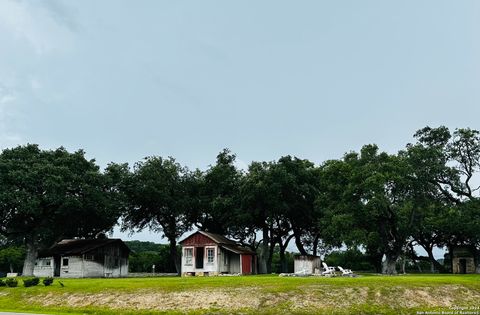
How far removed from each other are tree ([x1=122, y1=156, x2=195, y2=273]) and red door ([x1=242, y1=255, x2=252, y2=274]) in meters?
13.9

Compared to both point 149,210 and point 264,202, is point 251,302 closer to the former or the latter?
point 264,202

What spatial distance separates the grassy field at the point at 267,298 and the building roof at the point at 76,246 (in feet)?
78.0

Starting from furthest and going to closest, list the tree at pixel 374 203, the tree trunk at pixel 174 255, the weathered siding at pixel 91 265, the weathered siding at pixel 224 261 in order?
the tree trunk at pixel 174 255 → the weathered siding at pixel 91 265 → the weathered siding at pixel 224 261 → the tree at pixel 374 203

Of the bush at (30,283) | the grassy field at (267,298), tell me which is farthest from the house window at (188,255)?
the grassy field at (267,298)

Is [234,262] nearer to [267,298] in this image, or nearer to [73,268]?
[73,268]

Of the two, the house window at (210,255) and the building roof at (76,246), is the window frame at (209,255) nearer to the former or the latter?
the house window at (210,255)

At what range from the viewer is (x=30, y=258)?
197 ft

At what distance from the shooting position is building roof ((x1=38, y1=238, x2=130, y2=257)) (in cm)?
5928

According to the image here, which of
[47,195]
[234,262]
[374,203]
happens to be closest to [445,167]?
[374,203]

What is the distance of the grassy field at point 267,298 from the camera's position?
29.3 meters

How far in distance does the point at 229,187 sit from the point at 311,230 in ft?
45.1

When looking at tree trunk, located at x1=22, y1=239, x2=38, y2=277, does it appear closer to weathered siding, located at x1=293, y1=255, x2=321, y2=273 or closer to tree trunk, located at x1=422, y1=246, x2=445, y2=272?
weathered siding, located at x1=293, y1=255, x2=321, y2=273

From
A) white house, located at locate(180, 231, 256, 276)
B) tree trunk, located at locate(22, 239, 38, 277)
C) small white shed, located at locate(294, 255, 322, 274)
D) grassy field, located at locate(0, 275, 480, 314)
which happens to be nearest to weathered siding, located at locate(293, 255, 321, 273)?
small white shed, located at locate(294, 255, 322, 274)

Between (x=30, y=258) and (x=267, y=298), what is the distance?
Result: 40638 mm
